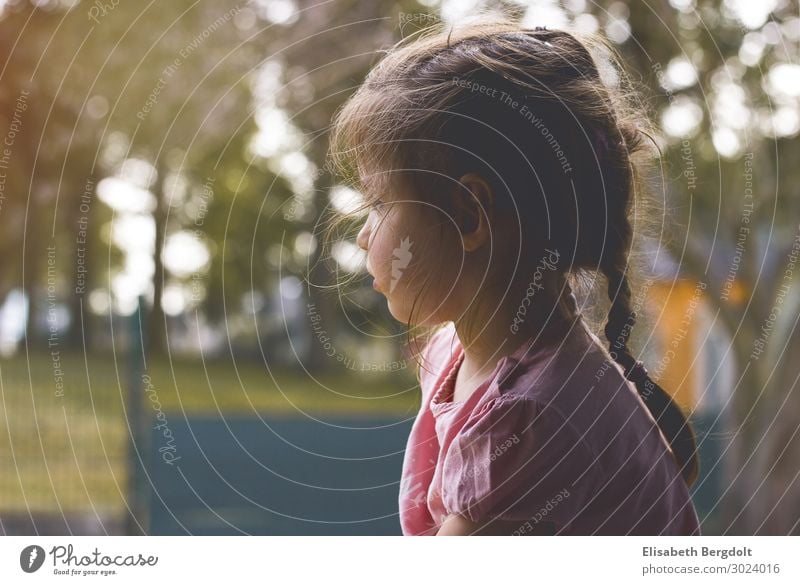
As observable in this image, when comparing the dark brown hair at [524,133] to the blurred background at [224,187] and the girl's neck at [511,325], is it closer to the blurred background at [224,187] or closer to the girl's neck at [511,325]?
the girl's neck at [511,325]

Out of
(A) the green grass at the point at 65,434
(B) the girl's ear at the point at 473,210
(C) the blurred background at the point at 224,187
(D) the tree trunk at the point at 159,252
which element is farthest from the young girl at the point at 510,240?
(A) the green grass at the point at 65,434

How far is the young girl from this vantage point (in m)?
0.52

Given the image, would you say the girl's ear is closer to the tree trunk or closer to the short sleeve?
the short sleeve

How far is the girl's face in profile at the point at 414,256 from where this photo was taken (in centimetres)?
56

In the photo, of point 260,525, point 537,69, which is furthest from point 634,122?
point 260,525

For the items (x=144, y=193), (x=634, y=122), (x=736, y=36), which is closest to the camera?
(x=634, y=122)

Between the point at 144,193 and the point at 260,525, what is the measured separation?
218cm

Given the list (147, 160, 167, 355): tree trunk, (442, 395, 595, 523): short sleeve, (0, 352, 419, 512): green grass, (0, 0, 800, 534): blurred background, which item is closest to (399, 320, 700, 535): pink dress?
(442, 395, 595, 523): short sleeve

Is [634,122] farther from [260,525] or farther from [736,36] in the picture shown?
[260,525]

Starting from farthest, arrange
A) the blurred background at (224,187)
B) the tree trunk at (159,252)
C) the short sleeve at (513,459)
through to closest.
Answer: the blurred background at (224,187) → the tree trunk at (159,252) → the short sleeve at (513,459)

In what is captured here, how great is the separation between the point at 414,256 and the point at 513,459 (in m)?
0.15

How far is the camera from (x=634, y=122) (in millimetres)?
Answer: 608

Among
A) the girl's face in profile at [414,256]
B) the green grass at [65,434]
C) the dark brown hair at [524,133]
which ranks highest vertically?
the dark brown hair at [524,133]

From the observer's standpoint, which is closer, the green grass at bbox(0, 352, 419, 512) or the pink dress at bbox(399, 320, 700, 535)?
the pink dress at bbox(399, 320, 700, 535)
